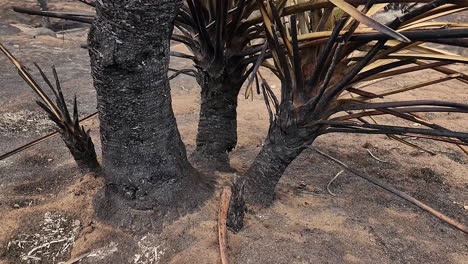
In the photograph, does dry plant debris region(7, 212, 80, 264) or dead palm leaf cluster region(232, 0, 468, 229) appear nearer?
dead palm leaf cluster region(232, 0, 468, 229)

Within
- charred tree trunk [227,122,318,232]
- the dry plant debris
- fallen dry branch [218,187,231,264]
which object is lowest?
the dry plant debris

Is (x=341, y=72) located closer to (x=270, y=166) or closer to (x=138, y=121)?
(x=270, y=166)

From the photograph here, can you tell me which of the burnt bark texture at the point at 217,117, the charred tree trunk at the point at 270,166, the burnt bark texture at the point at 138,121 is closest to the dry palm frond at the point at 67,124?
the burnt bark texture at the point at 138,121

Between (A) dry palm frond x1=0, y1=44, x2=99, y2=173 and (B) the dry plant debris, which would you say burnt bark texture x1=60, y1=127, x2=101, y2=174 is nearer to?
(A) dry palm frond x1=0, y1=44, x2=99, y2=173

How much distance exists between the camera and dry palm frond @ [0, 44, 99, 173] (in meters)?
1.35

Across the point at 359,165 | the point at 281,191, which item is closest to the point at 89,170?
the point at 281,191

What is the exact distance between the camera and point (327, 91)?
1187 mm

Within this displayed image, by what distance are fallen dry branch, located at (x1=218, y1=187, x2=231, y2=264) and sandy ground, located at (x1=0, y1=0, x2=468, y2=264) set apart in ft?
0.08

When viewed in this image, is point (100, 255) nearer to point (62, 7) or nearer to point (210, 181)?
point (210, 181)

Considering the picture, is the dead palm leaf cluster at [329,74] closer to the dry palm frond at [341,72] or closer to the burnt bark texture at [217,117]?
the dry palm frond at [341,72]

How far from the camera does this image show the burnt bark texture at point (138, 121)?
1.00m

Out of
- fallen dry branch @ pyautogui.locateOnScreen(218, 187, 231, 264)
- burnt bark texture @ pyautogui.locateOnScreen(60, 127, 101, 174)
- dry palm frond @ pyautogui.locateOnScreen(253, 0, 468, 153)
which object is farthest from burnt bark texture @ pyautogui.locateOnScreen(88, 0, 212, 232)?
dry palm frond @ pyautogui.locateOnScreen(253, 0, 468, 153)

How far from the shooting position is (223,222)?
47.3 inches

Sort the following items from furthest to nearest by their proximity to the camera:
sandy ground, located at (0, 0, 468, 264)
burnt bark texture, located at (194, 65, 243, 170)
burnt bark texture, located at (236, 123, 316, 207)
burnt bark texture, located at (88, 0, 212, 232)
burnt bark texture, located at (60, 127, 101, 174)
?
burnt bark texture, located at (194, 65, 243, 170) → burnt bark texture, located at (60, 127, 101, 174) → burnt bark texture, located at (236, 123, 316, 207) → sandy ground, located at (0, 0, 468, 264) → burnt bark texture, located at (88, 0, 212, 232)
